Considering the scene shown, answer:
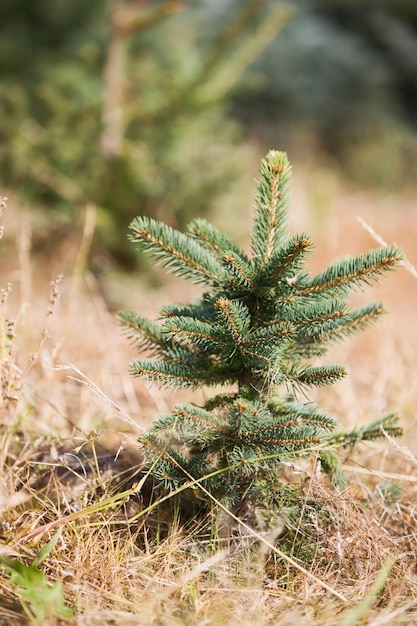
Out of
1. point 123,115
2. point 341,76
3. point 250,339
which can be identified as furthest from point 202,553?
point 341,76

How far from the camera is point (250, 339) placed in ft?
3.96

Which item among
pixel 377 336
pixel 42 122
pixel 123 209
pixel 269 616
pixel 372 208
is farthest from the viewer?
pixel 42 122

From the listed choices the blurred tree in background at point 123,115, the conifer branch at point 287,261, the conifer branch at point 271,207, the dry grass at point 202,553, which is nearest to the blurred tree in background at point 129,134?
the blurred tree in background at point 123,115

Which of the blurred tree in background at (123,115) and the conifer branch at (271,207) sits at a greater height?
the blurred tree in background at (123,115)

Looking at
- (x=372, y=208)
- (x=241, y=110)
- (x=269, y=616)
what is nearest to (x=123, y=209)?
(x=269, y=616)

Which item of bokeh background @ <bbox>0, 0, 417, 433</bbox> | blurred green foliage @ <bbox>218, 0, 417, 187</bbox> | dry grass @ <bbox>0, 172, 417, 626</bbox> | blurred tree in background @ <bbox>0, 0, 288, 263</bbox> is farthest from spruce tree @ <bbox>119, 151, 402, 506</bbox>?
blurred green foliage @ <bbox>218, 0, 417, 187</bbox>

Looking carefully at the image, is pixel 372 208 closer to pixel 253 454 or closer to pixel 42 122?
pixel 42 122

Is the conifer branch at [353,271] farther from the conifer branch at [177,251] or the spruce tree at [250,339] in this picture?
the conifer branch at [177,251]

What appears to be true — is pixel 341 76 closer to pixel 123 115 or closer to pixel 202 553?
pixel 123 115

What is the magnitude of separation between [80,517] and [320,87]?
947cm

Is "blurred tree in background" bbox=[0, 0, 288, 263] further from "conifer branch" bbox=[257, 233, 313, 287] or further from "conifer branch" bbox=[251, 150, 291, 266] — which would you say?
"conifer branch" bbox=[257, 233, 313, 287]

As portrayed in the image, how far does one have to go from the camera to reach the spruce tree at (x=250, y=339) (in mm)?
1189

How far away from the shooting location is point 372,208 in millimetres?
5469

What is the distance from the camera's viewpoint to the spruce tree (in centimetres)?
119
